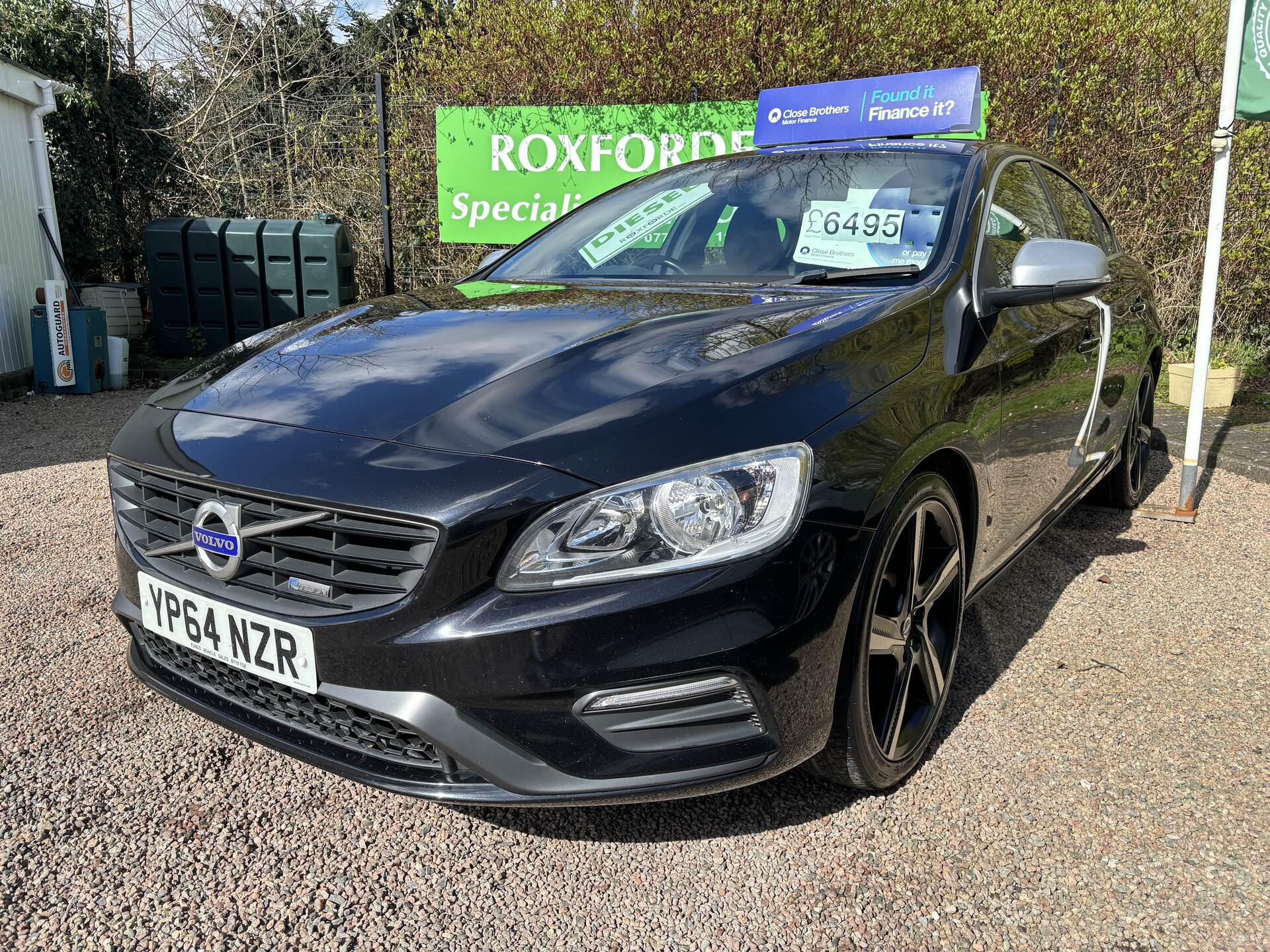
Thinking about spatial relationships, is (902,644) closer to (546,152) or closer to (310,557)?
(310,557)

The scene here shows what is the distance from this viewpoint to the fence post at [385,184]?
28.8 ft

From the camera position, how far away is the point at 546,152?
8.45 m

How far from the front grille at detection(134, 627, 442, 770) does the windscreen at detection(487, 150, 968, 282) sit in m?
1.55

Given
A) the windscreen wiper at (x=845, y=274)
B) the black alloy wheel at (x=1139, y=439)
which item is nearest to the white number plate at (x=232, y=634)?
the windscreen wiper at (x=845, y=274)

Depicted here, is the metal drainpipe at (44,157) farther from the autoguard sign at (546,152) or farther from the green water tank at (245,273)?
the autoguard sign at (546,152)

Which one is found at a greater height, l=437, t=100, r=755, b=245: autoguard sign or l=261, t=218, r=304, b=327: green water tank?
l=437, t=100, r=755, b=245: autoguard sign

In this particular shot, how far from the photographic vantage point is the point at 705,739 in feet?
5.62

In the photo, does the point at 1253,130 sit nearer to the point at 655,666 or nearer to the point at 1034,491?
the point at 1034,491

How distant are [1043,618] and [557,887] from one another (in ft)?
7.02

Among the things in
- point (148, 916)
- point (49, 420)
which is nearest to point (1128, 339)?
point (148, 916)

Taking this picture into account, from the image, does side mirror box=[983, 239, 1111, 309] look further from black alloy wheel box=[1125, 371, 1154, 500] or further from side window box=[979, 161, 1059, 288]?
black alloy wheel box=[1125, 371, 1154, 500]

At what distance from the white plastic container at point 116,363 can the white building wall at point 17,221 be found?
2.13 ft

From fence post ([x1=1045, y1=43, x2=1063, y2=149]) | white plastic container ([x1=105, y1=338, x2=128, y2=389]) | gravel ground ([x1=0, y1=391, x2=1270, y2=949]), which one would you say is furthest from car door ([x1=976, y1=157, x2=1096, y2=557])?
white plastic container ([x1=105, y1=338, x2=128, y2=389])

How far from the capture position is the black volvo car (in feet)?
5.40
